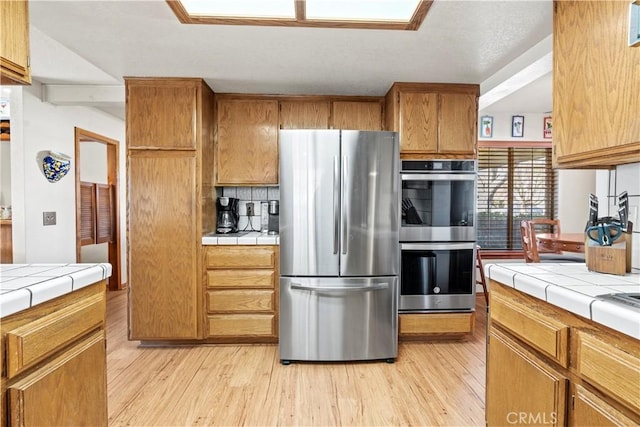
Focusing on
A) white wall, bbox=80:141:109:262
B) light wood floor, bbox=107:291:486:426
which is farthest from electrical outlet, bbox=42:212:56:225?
white wall, bbox=80:141:109:262

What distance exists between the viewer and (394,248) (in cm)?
271

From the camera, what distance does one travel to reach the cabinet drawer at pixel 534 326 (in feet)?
3.76

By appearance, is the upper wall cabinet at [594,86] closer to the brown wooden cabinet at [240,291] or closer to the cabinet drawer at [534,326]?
the cabinet drawer at [534,326]

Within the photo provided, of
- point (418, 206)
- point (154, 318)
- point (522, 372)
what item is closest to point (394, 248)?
point (418, 206)

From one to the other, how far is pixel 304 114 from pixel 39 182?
2660mm

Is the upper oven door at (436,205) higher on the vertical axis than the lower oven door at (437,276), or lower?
higher

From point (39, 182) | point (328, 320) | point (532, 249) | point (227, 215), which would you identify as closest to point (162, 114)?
point (227, 215)

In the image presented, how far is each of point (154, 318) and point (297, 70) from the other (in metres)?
2.28

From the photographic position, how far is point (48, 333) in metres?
1.15

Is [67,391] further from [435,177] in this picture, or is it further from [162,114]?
[435,177]

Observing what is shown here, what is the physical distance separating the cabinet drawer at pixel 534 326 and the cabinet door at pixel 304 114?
2.21 meters

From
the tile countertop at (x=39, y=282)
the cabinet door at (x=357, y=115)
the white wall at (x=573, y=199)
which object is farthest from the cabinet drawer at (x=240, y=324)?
the white wall at (x=573, y=199)

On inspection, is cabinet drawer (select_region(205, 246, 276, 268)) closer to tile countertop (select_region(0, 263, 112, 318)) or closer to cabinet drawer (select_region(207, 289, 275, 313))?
cabinet drawer (select_region(207, 289, 275, 313))

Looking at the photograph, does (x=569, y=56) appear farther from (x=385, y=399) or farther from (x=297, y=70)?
(x=385, y=399)
